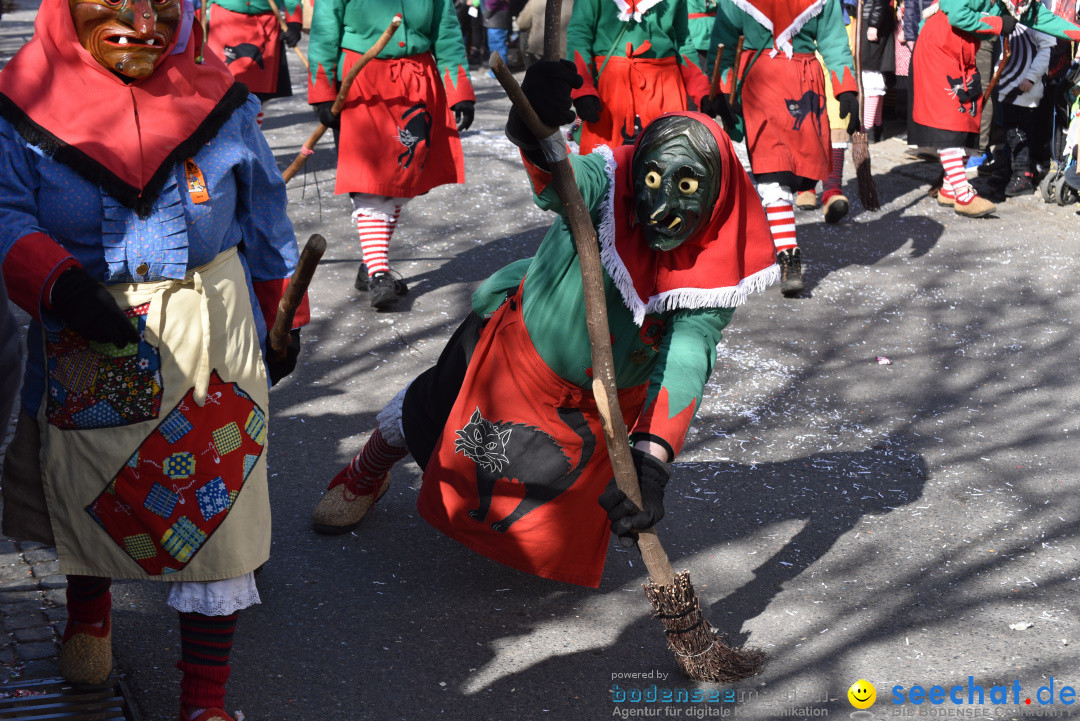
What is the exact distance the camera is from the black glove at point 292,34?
7.97m

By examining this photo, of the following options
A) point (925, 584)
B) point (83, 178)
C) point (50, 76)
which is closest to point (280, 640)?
point (83, 178)

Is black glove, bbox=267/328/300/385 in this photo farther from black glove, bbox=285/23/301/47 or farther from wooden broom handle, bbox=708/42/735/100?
black glove, bbox=285/23/301/47

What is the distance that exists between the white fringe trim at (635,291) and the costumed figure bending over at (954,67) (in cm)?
538

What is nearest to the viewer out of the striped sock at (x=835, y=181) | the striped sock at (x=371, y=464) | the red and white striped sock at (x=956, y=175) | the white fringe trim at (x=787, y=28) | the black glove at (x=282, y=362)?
the black glove at (x=282, y=362)

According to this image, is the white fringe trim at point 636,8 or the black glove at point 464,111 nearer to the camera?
the white fringe trim at point 636,8

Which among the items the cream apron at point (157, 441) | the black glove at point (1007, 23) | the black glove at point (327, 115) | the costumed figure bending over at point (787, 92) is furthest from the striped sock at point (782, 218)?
the cream apron at point (157, 441)

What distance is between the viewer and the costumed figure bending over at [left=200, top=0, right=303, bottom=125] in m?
7.45

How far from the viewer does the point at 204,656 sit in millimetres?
2736

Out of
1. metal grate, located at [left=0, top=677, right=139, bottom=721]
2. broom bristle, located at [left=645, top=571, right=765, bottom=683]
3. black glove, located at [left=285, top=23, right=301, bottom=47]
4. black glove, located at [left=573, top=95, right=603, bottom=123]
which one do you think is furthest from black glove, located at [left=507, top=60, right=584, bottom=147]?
black glove, located at [left=285, top=23, right=301, bottom=47]

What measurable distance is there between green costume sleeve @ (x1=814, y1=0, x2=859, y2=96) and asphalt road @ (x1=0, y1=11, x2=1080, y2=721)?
3.79ft

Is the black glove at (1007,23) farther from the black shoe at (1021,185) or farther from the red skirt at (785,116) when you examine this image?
the red skirt at (785,116)

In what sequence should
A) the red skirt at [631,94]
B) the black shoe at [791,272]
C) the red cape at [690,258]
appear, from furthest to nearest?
the black shoe at [791,272] → the red skirt at [631,94] → the red cape at [690,258]

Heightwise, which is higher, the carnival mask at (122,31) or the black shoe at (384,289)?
the carnival mask at (122,31)

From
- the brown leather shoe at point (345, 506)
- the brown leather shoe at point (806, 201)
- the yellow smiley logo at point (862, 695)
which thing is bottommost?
the brown leather shoe at point (806, 201)
